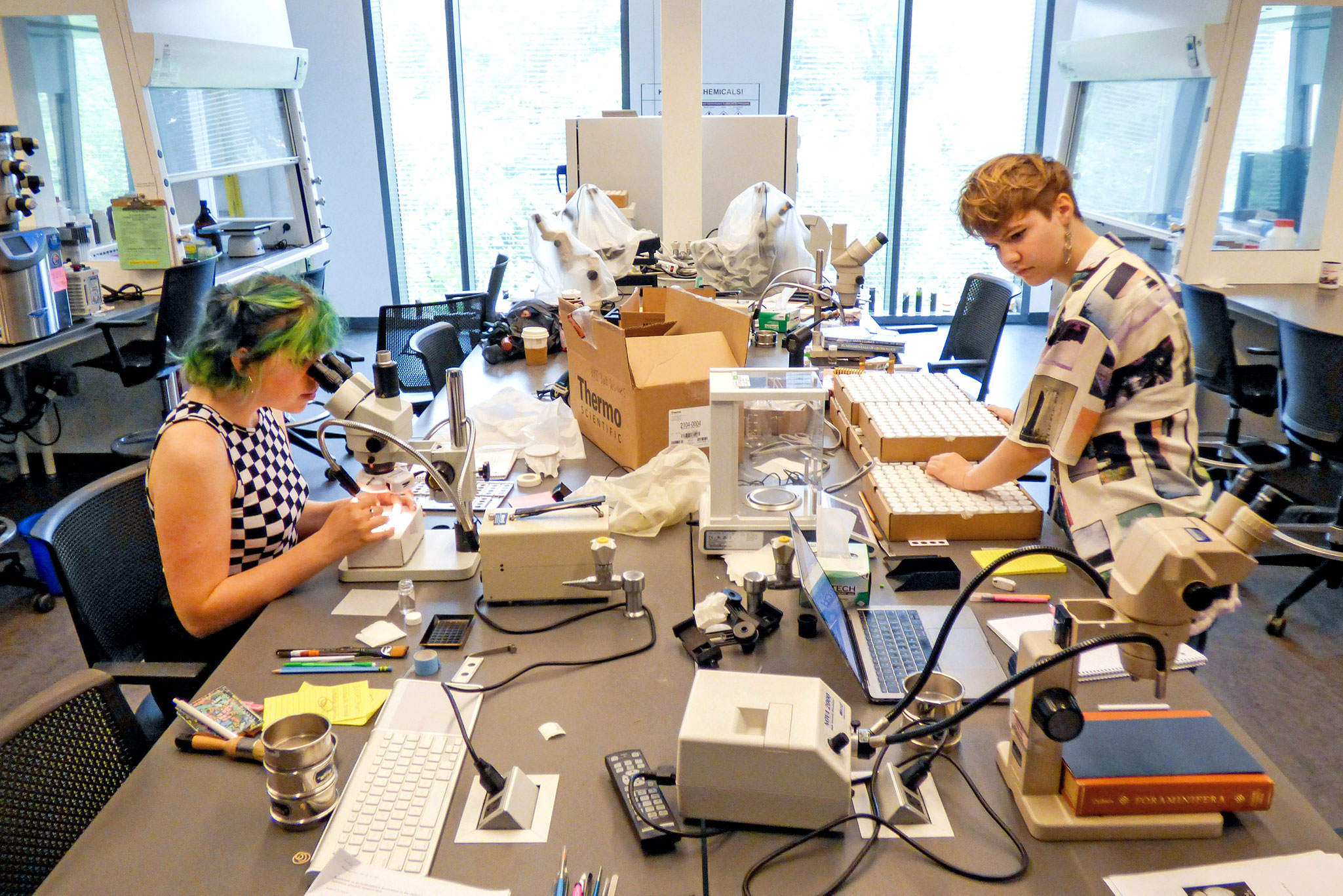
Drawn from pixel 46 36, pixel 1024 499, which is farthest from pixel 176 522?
pixel 46 36

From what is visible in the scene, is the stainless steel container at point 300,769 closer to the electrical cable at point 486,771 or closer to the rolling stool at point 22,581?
the electrical cable at point 486,771

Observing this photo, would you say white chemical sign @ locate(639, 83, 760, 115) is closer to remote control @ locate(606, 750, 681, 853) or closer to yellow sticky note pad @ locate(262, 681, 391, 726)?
yellow sticky note pad @ locate(262, 681, 391, 726)

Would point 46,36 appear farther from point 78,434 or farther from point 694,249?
point 694,249

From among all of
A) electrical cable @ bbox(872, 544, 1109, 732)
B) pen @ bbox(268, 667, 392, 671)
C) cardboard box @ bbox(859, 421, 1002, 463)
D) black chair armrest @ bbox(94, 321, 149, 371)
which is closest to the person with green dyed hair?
pen @ bbox(268, 667, 392, 671)

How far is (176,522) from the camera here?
1.57 metres

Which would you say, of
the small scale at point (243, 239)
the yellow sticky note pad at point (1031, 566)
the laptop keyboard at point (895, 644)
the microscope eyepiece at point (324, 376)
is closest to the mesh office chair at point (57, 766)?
the microscope eyepiece at point (324, 376)

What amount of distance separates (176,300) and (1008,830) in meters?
3.70

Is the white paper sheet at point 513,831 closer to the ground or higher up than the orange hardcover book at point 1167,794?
closer to the ground

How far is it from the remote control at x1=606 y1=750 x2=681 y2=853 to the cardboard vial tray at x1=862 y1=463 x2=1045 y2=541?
2.77ft

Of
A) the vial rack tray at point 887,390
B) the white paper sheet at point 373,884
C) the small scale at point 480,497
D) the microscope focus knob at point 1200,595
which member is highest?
the microscope focus knob at point 1200,595

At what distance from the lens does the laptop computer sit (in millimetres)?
1386

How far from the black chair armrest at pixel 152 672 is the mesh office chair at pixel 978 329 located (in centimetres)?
280

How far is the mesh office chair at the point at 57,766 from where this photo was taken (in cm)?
116

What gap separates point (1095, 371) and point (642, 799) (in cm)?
112
